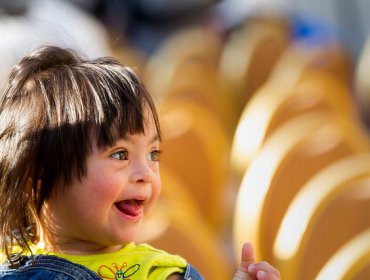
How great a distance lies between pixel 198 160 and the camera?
9.89 ft

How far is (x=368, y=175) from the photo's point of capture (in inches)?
76.7

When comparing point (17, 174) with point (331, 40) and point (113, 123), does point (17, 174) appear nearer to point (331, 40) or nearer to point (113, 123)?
point (113, 123)

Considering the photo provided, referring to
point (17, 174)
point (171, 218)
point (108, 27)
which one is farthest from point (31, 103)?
point (108, 27)

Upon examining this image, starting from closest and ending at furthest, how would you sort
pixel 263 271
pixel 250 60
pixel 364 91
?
pixel 263 271 → pixel 364 91 → pixel 250 60

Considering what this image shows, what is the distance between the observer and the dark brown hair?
1.11 m

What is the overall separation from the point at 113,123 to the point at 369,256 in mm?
677

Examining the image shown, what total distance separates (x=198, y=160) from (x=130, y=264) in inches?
73.8

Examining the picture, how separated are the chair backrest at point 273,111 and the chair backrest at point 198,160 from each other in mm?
103

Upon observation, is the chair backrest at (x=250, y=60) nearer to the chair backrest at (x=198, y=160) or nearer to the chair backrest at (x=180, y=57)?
the chair backrest at (x=180, y=57)

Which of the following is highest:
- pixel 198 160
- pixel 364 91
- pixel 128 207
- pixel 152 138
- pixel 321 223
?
pixel 364 91

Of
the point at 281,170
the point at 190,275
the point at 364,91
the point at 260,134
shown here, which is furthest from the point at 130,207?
the point at 364,91

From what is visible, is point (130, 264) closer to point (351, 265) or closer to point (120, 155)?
point (120, 155)

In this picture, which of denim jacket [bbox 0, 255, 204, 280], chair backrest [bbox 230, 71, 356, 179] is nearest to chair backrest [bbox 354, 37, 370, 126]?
chair backrest [bbox 230, 71, 356, 179]

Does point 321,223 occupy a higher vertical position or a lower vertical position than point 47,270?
higher
